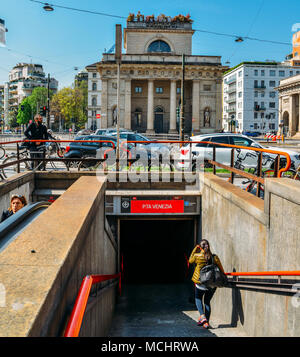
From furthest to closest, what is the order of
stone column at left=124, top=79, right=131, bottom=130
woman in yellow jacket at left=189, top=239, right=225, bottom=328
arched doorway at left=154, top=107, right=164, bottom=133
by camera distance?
arched doorway at left=154, top=107, right=164, bottom=133 < stone column at left=124, top=79, right=131, bottom=130 < woman in yellow jacket at left=189, top=239, right=225, bottom=328

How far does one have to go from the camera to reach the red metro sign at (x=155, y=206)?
12.2 meters

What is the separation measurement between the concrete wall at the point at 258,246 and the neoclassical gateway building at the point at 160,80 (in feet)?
168

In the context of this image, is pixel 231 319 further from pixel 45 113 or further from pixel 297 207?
pixel 45 113

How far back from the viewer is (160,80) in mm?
63250

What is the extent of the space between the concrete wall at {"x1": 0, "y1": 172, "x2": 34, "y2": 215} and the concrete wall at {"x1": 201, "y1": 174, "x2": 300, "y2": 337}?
16.3ft

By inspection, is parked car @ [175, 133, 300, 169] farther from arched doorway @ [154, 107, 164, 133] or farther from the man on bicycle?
arched doorway @ [154, 107, 164, 133]

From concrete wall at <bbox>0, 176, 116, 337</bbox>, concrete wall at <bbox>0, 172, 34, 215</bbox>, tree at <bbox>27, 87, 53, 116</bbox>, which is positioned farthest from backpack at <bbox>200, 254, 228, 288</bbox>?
tree at <bbox>27, 87, 53, 116</bbox>

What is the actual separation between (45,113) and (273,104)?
8708 cm

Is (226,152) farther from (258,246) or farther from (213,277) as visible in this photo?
(258,246)

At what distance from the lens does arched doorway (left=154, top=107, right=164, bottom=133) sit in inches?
2618

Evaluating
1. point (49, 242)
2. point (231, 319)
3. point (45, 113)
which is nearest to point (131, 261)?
point (231, 319)

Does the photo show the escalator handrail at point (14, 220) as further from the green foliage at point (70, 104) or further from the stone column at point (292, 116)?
the green foliage at point (70, 104)

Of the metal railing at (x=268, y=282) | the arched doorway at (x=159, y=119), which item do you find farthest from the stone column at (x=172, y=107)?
the metal railing at (x=268, y=282)

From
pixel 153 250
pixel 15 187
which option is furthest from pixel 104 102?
pixel 15 187
